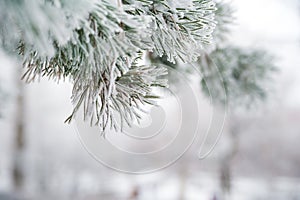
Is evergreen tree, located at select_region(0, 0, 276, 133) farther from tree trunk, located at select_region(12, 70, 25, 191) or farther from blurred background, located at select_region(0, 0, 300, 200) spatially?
tree trunk, located at select_region(12, 70, 25, 191)

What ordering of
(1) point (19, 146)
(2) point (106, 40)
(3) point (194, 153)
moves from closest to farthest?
(2) point (106, 40) → (1) point (19, 146) → (3) point (194, 153)

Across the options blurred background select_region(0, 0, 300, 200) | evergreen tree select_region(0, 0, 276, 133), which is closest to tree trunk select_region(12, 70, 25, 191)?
blurred background select_region(0, 0, 300, 200)

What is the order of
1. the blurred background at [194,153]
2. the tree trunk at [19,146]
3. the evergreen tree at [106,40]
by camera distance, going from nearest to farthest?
the evergreen tree at [106,40] < the tree trunk at [19,146] < the blurred background at [194,153]

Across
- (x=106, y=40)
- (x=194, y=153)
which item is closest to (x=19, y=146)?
(x=194, y=153)

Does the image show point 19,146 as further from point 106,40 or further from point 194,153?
point 106,40

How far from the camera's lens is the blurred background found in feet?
14.8

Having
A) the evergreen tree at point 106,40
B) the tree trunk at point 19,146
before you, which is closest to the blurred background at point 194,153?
the tree trunk at point 19,146

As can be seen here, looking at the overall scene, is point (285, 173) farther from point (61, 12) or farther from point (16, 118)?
point (61, 12)

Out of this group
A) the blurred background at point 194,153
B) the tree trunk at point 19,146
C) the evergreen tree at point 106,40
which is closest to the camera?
the evergreen tree at point 106,40

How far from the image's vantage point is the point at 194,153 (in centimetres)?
496

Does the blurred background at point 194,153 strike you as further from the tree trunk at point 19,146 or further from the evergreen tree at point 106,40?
the evergreen tree at point 106,40

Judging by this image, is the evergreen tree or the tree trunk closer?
the evergreen tree

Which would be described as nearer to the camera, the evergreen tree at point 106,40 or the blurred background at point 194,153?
the evergreen tree at point 106,40

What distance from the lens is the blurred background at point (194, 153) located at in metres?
4.52
